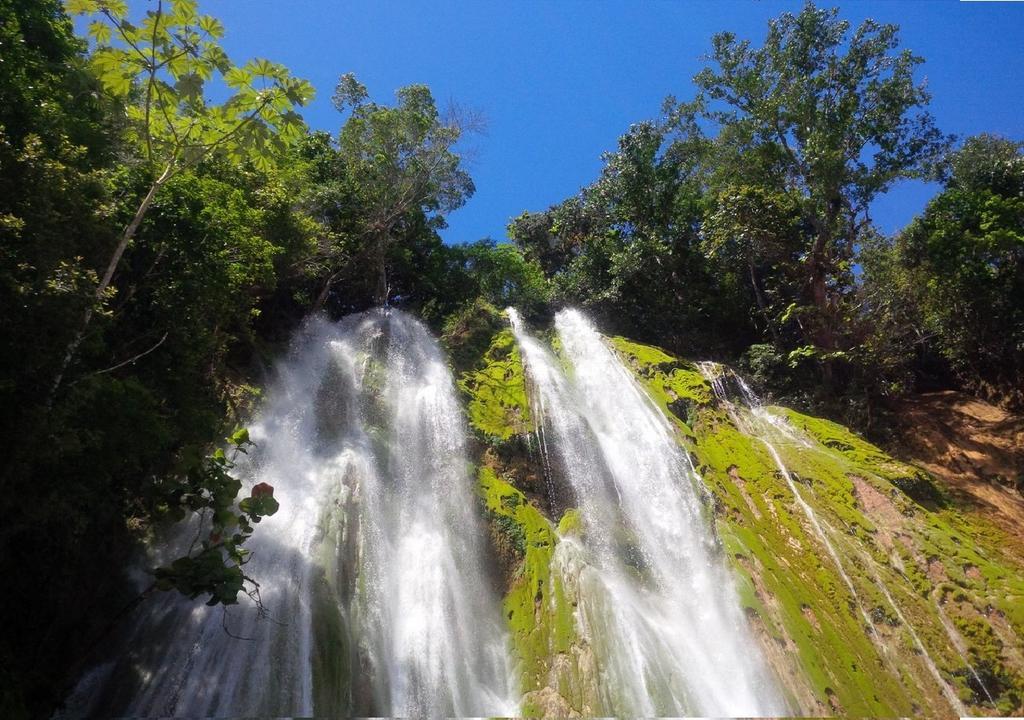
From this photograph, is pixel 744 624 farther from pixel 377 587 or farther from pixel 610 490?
pixel 377 587

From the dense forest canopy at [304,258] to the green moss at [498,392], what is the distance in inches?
40.5

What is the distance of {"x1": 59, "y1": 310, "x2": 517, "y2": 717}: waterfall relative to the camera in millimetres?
8086

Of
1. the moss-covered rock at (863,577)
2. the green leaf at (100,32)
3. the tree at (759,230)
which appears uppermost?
the tree at (759,230)

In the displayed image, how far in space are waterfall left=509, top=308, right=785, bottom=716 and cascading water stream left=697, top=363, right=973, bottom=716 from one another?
6.70 feet

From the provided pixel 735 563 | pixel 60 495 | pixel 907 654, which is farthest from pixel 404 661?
pixel 907 654

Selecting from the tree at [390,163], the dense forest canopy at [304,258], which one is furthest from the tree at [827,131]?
the tree at [390,163]

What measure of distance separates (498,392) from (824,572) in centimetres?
797

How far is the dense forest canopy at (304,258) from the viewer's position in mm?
6898

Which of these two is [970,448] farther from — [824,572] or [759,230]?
[759,230]

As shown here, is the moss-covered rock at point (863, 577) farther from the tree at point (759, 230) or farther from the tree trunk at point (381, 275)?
the tree trunk at point (381, 275)

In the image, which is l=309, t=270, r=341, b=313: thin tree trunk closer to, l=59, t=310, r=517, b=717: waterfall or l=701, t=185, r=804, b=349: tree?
l=59, t=310, r=517, b=717: waterfall

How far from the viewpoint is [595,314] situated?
2205 centimetres

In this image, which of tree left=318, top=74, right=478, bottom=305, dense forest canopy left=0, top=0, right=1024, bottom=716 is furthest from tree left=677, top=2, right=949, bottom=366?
tree left=318, top=74, right=478, bottom=305

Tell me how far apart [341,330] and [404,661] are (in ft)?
34.5
